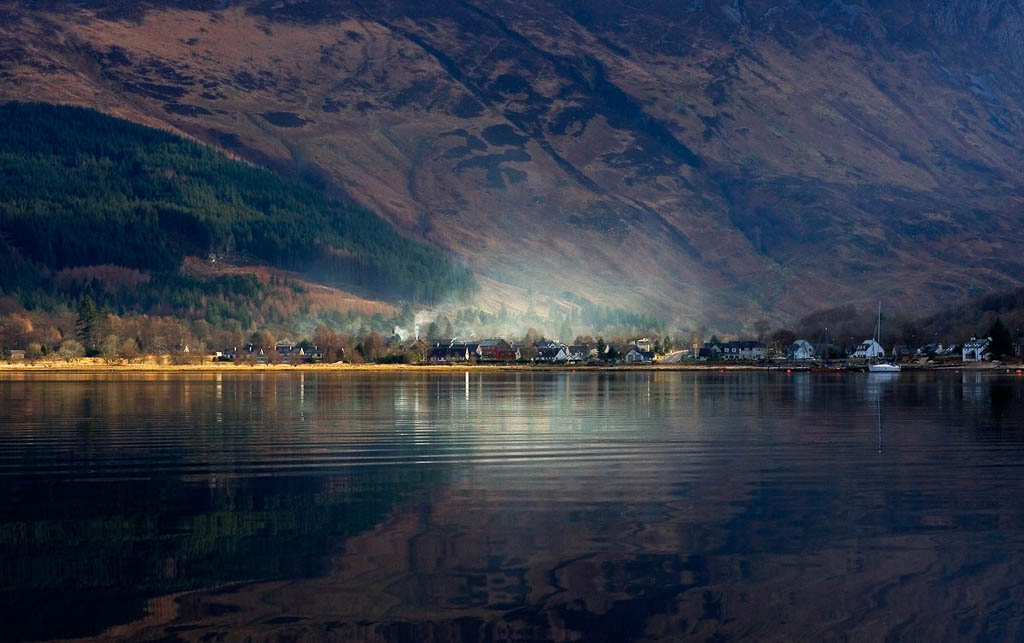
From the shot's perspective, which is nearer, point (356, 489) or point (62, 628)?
point (62, 628)

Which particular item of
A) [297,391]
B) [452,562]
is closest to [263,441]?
[452,562]

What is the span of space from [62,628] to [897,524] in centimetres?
2001

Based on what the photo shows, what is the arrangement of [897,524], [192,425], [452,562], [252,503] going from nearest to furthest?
[452,562] < [897,524] < [252,503] < [192,425]

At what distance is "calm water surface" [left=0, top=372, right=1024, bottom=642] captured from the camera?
22.0 metres

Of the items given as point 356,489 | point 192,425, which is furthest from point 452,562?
point 192,425

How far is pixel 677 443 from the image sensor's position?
51.2 meters

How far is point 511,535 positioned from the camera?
95.0 feet

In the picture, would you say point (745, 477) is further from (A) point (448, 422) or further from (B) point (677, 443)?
(A) point (448, 422)

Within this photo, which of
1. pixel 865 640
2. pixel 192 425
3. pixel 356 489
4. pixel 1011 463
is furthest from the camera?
pixel 192 425

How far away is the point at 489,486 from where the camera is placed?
37.2 meters

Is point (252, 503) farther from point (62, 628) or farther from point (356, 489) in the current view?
point (62, 628)

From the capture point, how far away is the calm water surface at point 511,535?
2202 cm

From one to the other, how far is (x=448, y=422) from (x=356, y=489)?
28.4 meters

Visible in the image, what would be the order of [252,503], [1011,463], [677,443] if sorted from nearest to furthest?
[252,503], [1011,463], [677,443]
